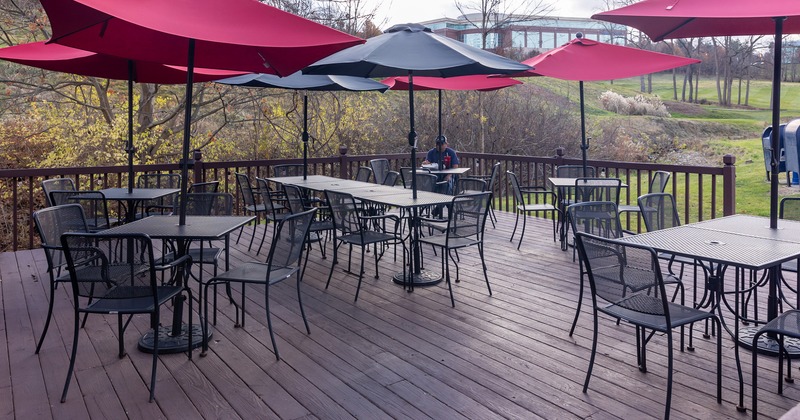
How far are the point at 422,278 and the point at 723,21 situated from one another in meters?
3.02

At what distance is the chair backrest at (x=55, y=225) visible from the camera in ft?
11.9

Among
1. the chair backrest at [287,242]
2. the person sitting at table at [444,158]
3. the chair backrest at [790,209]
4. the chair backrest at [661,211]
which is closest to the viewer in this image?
the chair backrest at [287,242]

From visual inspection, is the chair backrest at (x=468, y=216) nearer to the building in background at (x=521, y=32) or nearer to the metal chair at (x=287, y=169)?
the metal chair at (x=287, y=169)

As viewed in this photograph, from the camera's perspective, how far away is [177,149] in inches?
464

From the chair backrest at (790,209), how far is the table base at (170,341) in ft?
13.0

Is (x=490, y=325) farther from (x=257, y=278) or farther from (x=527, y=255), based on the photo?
(x=527, y=255)

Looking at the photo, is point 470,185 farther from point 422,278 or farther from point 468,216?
point 468,216

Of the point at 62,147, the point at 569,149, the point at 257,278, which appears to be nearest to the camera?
the point at 257,278

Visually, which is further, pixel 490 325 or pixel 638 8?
pixel 490 325

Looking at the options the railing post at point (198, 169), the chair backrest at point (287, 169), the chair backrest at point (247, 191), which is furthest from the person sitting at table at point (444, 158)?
the railing post at point (198, 169)

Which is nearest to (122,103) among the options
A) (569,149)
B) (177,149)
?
(177,149)

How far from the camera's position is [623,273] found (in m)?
3.01

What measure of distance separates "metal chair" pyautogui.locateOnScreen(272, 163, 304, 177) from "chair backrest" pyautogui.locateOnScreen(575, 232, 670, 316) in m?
5.49

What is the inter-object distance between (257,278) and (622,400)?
2.15 metres
